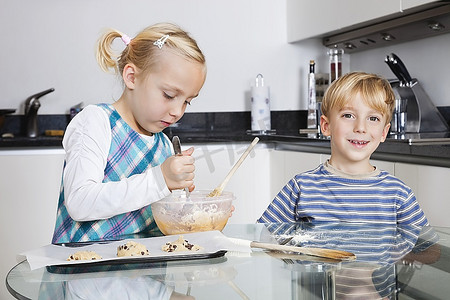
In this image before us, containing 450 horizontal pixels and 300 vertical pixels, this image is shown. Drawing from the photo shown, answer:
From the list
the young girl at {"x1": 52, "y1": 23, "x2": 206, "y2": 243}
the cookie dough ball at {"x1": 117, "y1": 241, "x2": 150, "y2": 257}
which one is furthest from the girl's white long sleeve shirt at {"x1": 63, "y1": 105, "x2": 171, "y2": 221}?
the cookie dough ball at {"x1": 117, "y1": 241, "x2": 150, "y2": 257}

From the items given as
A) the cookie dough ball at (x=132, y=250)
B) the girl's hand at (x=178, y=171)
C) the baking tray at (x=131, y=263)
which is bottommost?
the baking tray at (x=131, y=263)

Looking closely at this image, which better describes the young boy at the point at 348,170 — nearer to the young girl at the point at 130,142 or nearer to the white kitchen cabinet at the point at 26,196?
the young girl at the point at 130,142

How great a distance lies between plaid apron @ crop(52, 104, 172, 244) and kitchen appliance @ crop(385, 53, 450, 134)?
1.49 meters

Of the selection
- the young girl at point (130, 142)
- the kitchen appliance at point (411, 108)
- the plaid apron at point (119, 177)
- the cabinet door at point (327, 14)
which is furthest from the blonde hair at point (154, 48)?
the kitchen appliance at point (411, 108)

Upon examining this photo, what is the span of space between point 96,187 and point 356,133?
0.62 metres

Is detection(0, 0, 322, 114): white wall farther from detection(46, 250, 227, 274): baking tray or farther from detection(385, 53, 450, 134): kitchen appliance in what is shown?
detection(46, 250, 227, 274): baking tray

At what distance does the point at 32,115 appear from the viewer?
3.48 meters

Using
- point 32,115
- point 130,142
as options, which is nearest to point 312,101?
point 32,115

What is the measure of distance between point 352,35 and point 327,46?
0.39 metres

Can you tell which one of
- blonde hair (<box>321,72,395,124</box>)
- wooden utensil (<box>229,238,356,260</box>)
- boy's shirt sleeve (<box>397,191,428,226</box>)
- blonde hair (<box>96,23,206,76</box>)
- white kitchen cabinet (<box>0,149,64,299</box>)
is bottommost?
white kitchen cabinet (<box>0,149,64,299</box>)

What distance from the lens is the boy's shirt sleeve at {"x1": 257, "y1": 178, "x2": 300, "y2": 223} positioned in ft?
5.25

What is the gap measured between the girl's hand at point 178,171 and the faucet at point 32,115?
→ 2279 millimetres

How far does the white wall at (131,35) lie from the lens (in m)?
3.55

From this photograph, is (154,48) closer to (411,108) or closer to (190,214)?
(190,214)
